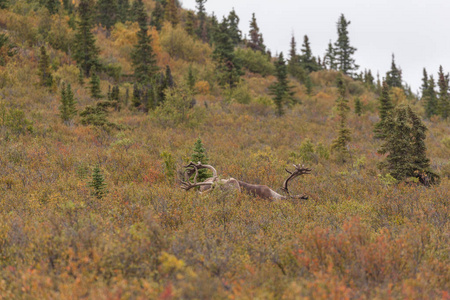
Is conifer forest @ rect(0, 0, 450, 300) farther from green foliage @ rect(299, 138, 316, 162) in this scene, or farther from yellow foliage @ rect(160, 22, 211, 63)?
yellow foliage @ rect(160, 22, 211, 63)

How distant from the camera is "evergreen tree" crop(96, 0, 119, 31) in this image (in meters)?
43.2

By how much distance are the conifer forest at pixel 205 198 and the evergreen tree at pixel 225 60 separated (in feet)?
23.0

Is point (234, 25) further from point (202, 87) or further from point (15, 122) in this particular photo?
point (15, 122)

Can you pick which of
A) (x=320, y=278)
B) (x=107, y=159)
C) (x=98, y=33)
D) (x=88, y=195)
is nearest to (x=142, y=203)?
(x=88, y=195)

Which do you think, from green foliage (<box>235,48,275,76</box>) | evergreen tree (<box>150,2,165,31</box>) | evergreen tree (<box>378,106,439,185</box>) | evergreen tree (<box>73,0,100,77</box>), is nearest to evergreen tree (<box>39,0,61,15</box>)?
evergreen tree (<box>73,0,100,77</box>)

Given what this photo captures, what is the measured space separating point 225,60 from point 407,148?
2754 cm

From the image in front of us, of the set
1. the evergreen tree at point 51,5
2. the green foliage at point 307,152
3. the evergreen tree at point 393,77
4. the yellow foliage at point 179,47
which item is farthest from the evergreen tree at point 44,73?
the evergreen tree at point 393,77

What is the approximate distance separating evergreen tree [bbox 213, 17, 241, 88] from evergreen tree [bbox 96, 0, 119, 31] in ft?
70.2

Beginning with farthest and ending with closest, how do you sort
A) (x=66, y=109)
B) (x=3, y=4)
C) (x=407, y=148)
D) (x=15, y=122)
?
1. (x=3, y=4)
2. (x=66, y=109)
3. (x=15, y=122)
4. (x=407, y=148)

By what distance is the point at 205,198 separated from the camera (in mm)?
6691

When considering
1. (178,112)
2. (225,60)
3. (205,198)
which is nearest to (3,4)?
(225,60)

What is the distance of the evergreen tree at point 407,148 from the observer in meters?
9.30

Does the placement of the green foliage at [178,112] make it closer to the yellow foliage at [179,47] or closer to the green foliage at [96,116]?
the green foliage at [96,116]

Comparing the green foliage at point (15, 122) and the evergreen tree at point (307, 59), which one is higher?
the evergreen tree at point (307, 59)
